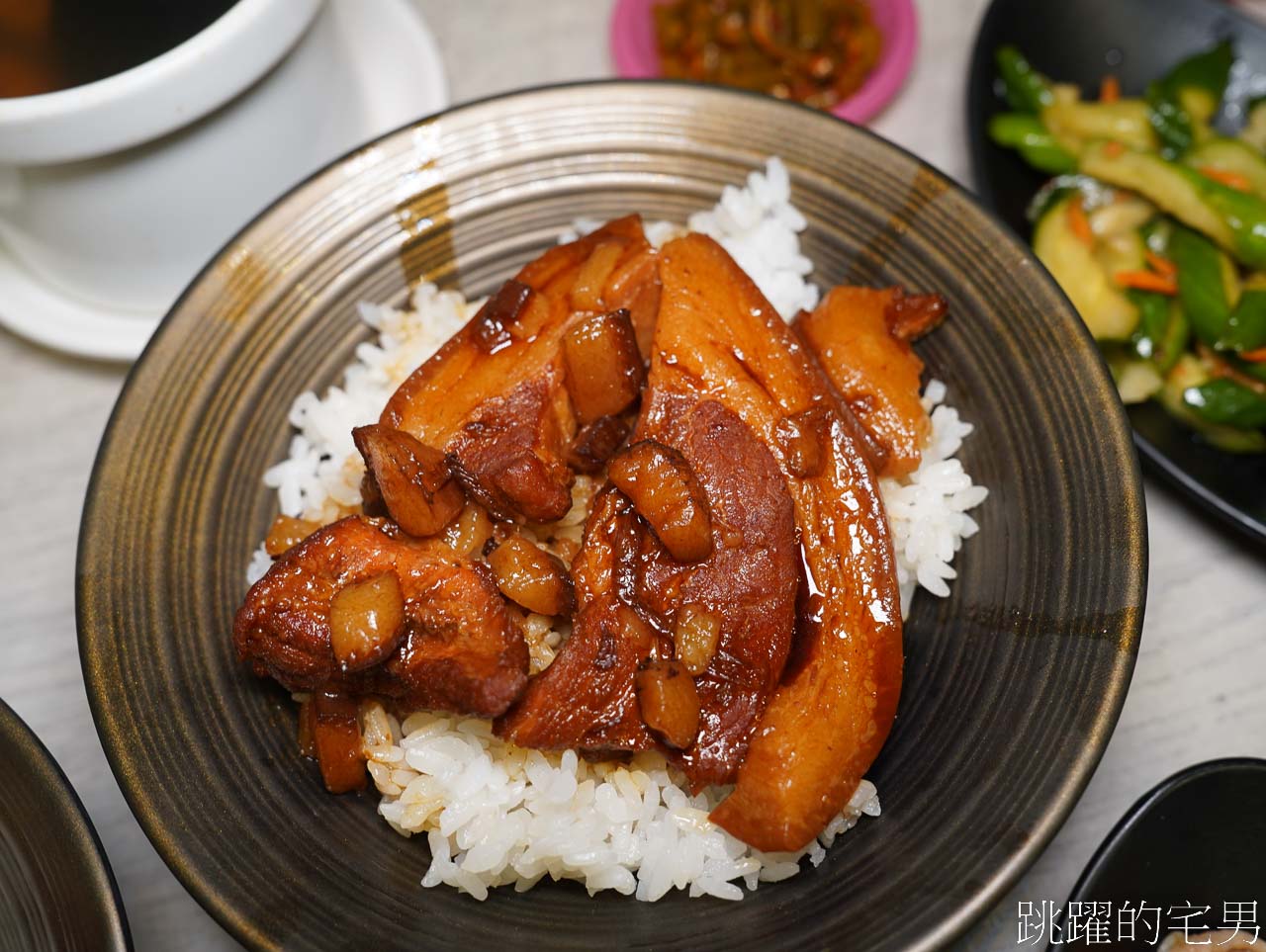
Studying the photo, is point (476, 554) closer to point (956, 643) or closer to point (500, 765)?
point (500, 765)

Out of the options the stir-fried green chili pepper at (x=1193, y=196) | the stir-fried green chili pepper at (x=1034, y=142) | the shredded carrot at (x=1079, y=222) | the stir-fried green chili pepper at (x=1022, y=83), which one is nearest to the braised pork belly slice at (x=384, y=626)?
the shredded carrot at (x=1079, y=222)

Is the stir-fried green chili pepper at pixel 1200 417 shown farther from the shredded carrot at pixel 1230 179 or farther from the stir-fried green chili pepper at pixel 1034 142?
the stir-fried green chili pepper at pixel 1034 142

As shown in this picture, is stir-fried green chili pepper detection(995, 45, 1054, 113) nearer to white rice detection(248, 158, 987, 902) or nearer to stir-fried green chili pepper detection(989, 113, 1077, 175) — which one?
stir-fried green chili pepper detection(989, 113, 1077, 175)

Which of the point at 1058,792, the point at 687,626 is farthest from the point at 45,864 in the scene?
→ the point at 1058,792

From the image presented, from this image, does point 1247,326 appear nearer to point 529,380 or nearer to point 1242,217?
point 1242,217

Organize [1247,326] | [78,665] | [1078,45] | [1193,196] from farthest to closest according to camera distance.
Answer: [1078,45] → [1193,196] → [1247,326] → [78,665]

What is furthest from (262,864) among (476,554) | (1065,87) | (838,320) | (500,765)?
(1065,87)

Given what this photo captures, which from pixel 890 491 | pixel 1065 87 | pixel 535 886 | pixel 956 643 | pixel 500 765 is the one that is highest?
pixel 1065 87
